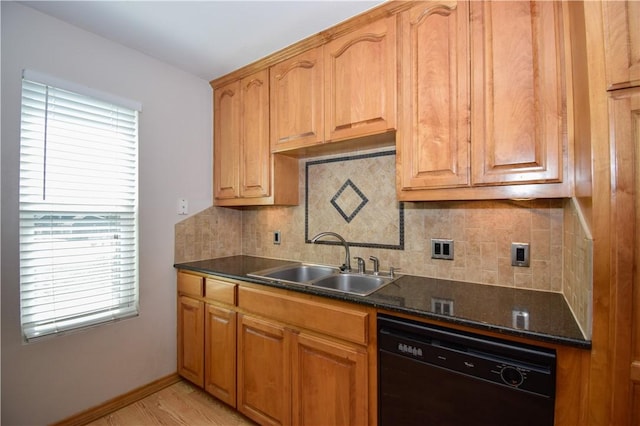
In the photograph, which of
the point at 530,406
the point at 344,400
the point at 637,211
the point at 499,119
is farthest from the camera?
the point at 344,400

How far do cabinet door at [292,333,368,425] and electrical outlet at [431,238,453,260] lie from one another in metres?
0.73

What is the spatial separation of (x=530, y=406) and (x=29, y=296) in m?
Result: 2.38

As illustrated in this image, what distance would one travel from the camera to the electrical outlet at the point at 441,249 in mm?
1670

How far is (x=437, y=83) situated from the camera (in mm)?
1398

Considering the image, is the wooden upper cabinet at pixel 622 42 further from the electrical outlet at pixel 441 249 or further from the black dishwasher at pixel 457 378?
the electrical outlet at pixel 441 249

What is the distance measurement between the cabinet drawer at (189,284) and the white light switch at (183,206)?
48 centimetres

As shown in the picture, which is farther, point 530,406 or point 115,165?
point 115,165

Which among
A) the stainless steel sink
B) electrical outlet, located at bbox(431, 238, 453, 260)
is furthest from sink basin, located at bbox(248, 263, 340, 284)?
electrical outlet, located at bbox(431, 238, 453, 260)

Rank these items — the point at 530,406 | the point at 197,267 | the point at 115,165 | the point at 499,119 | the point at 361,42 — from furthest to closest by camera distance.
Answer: the point at 197,267 → the point at 115,165 → the point at 361,42 → the point at 499,119 → the point at 530,406

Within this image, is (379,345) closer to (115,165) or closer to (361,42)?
(361,42)

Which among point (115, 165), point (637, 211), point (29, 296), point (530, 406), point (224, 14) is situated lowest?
point (530, 406)

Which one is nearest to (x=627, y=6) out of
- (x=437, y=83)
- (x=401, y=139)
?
(x=437, y=83)

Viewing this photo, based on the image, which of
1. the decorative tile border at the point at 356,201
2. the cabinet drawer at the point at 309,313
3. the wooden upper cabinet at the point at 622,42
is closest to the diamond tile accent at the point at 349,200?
the decorative tile border at the point at 356,201

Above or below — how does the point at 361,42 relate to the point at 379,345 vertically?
above
